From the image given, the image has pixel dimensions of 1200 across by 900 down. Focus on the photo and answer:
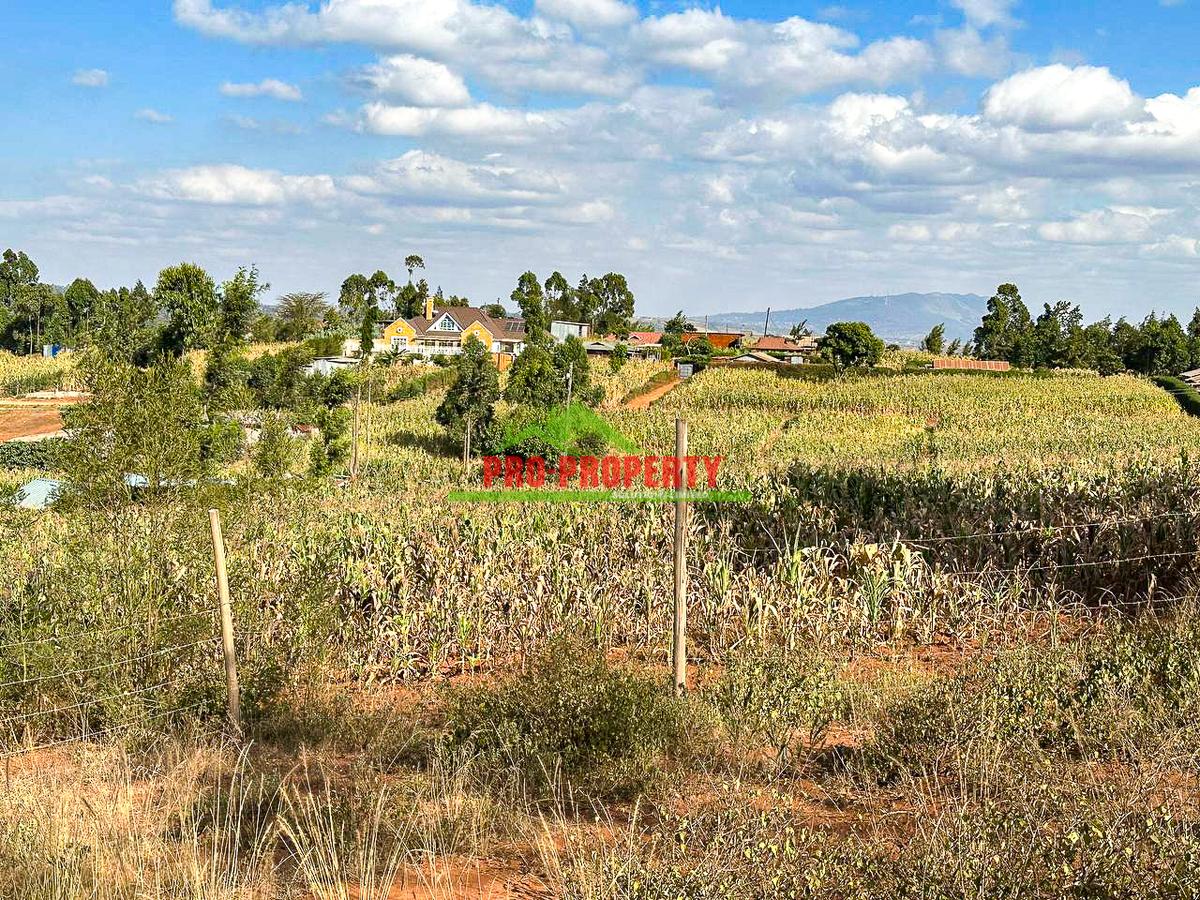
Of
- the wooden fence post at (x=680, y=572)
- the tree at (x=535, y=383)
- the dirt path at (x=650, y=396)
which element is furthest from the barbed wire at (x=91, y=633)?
the dirt path at (x=650, y=396)

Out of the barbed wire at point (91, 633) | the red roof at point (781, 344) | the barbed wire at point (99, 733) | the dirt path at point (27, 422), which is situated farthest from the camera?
the red roof at point (781, 344)

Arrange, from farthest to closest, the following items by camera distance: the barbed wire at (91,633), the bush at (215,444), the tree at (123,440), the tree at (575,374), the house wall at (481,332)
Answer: the house wall at (481,332) → the tree at (575,374) → the bush at (215,444) → the tree at (123,440) → the barbed wire at (91,633)

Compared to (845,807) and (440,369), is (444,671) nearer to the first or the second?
(845,807)

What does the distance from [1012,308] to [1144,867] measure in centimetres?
9944

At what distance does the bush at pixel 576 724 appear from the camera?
209 inches

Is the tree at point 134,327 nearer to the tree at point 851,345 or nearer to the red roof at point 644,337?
the tree at point 851,345

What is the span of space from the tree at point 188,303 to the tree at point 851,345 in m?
32.8

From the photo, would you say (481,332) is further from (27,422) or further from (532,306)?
(27,422)

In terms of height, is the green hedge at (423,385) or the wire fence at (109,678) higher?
the green hedge at (423,385)

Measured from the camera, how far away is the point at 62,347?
7869 cm

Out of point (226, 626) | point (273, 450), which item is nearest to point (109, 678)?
point (226, 626)

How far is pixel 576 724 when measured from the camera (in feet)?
18.5

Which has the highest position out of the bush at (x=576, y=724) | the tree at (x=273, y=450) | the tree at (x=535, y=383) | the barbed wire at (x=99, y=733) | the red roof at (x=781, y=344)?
the red roof at (x=781, y=344)

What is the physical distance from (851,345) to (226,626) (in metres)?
48.2
